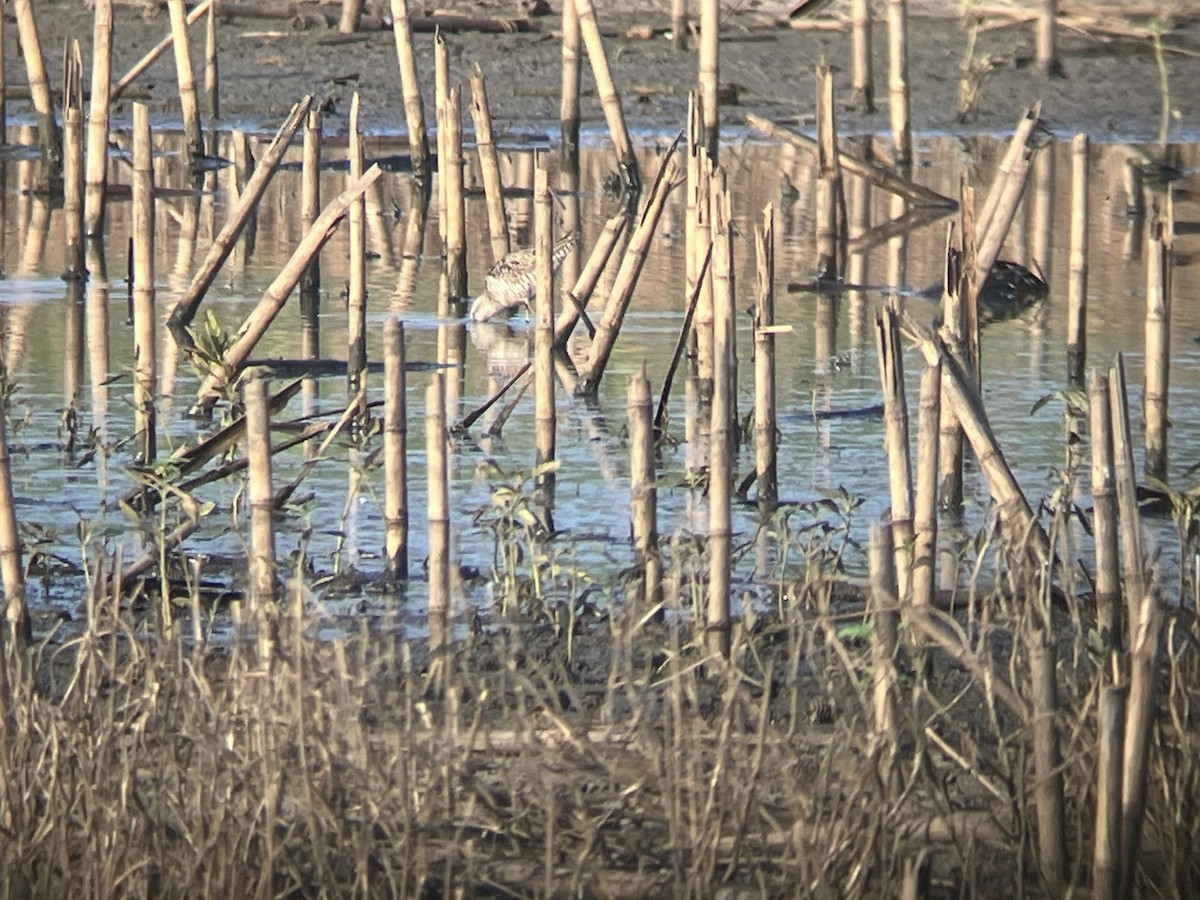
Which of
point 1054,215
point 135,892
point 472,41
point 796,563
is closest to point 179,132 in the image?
point 472,41

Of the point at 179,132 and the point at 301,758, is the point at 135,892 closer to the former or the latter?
the point at 301,758

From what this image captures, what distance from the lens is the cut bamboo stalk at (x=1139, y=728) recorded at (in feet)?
12.2

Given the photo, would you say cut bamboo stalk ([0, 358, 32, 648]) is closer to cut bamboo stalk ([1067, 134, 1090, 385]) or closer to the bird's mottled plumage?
cut bamboo stalk ([1067, 134, 1090, 385])

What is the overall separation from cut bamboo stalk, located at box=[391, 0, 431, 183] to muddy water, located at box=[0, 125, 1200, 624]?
241mm

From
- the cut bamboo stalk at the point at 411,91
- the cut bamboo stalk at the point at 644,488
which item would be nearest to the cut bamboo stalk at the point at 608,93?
the cut bamboo stalk at the point at 411,91

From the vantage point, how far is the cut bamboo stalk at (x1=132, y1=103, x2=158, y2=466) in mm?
Result: 7359

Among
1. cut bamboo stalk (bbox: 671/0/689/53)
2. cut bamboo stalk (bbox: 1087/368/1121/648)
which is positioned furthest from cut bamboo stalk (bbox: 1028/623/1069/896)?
cut bamboo stalk (bbox: 671/0/689/53)

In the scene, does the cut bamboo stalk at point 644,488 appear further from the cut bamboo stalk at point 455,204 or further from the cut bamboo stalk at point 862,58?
the cut bamboo stalk at point 862,58

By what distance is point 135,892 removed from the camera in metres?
4.13

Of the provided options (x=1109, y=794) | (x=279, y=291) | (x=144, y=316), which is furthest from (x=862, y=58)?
(x=1109, y=794)

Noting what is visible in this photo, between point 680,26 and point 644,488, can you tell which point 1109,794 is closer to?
point 644,488

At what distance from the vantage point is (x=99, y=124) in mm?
9984

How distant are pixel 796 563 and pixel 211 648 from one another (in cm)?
191

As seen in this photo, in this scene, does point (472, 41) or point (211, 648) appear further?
point (472, 41)
